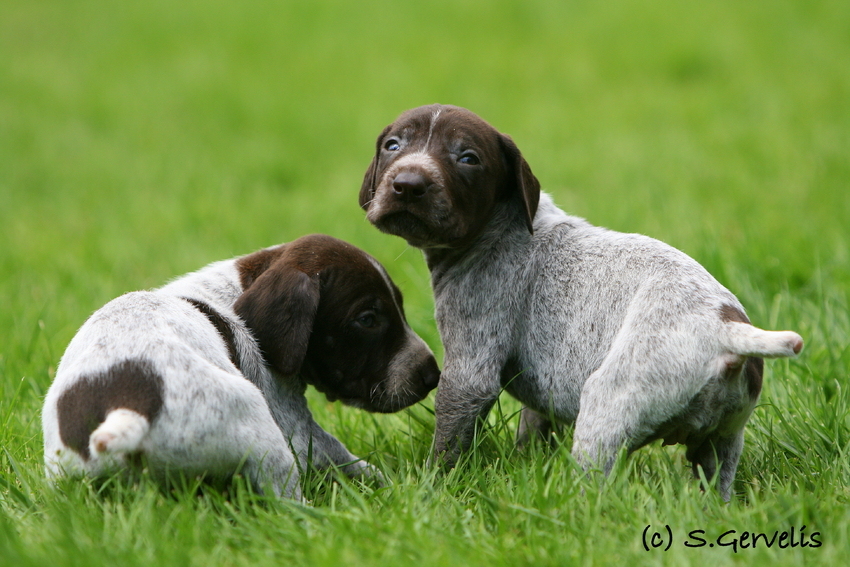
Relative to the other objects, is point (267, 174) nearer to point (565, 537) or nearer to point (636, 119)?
point (636, 119)

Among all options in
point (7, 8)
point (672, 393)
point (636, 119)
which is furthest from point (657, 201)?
point (7, 8)

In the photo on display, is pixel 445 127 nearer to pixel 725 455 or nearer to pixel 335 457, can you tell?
pixel 335 457

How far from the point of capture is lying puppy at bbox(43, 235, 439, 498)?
3340mm

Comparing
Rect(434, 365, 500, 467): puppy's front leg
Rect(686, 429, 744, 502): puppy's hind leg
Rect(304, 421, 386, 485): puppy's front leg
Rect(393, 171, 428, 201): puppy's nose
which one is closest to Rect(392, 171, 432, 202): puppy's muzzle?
Rect(393, 171, 428, 201): puppy's nose

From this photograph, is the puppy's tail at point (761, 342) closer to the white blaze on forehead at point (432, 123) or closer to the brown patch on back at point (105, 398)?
the white blaze on forehead at point (432, 123)

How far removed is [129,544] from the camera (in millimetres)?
3023

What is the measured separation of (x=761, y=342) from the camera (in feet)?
10.7

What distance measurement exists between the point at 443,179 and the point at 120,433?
1867 millimetres

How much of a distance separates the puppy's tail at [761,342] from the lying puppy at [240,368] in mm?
1656

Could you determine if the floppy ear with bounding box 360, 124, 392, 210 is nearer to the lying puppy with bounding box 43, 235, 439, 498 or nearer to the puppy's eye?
the lying puppy with bounding box 43, 235, 439, 498

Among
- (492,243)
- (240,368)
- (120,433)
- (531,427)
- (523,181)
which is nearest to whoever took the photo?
(120,433)

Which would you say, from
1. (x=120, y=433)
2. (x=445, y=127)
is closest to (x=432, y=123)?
(x=445, y=127)

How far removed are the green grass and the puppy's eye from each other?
0.66 m

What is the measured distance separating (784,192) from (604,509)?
624cm
